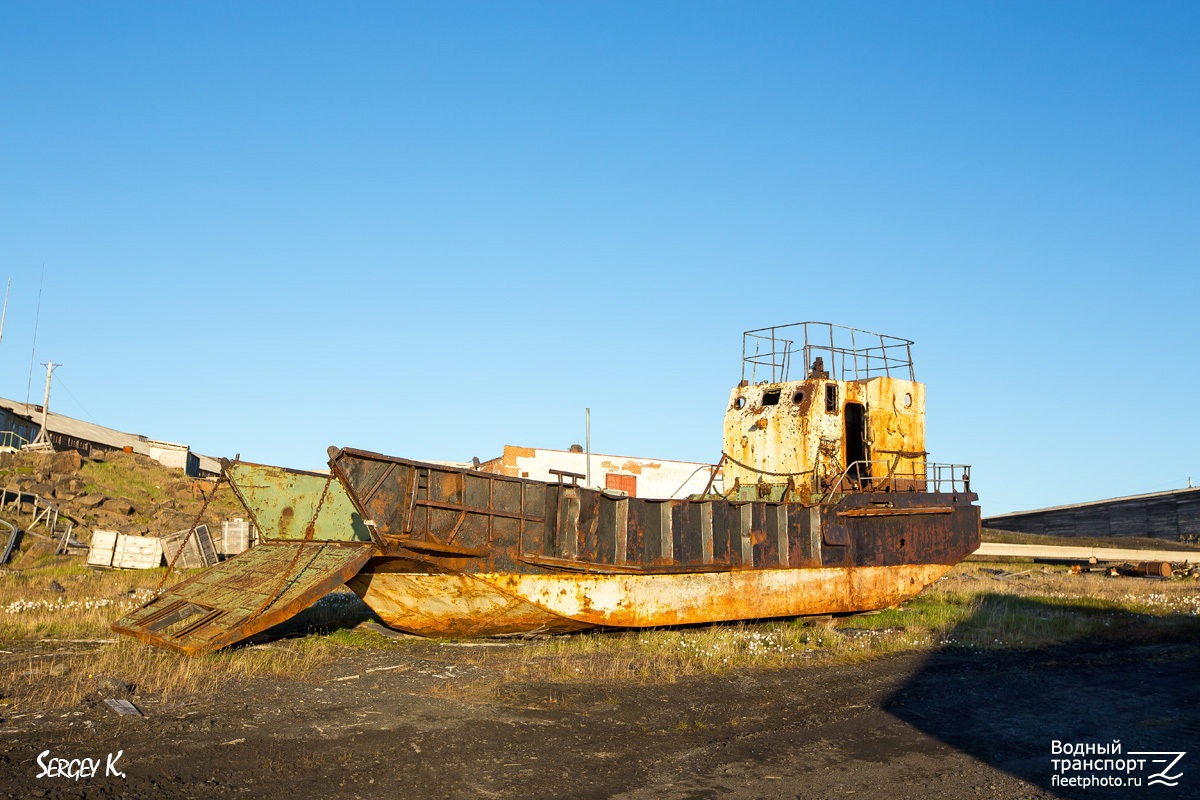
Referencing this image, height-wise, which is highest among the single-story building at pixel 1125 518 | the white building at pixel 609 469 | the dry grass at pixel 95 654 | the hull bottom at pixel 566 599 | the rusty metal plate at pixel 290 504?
the white building at pixel 609 469

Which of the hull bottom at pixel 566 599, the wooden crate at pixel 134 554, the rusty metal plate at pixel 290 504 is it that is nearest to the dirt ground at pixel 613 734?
the hull bottom at pixel 566 599

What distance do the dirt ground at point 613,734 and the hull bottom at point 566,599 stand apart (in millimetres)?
1114

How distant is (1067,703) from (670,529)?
613 centimetres

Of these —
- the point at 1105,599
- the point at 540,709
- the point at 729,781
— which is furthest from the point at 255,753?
the point at 1105,599

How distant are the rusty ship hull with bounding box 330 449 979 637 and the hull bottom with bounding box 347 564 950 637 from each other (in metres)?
0.02

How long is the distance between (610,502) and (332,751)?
22.5 ft

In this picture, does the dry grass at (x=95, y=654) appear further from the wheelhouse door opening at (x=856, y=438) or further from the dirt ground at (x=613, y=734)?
the wheelhouse door opening at (x=856, y=438)

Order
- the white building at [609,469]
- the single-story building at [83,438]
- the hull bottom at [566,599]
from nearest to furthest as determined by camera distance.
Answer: the hull bottom at [566,599], the white building at [609,469], the single-story building at [83,438]

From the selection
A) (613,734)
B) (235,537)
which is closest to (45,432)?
(235,537)

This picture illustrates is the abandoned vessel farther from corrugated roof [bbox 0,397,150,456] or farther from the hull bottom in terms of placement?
corrugated roof [bbox 0,397,150,456]

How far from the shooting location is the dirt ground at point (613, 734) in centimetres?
696

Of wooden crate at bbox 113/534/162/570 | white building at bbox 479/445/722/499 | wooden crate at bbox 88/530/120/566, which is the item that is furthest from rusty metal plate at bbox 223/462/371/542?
white building at bbox 479/445/722/499

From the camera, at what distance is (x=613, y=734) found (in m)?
8.61

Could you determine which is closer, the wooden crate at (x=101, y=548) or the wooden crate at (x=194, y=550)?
the wooden crate at (x=101, y=548)
